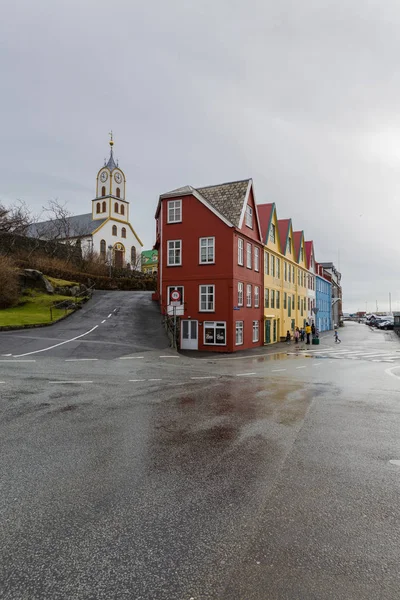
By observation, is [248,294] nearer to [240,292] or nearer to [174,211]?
[240,292]

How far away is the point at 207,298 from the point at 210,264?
2552 mm

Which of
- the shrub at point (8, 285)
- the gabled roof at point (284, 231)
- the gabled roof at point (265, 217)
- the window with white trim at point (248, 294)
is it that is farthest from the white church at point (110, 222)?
the window with white trim at point (248, 294)

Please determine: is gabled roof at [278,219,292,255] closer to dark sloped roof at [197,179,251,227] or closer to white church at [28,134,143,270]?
dark sloped roof at [197,179,251,227]

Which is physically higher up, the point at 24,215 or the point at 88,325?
the point at 24,215

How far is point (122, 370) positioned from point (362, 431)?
31.3 ft

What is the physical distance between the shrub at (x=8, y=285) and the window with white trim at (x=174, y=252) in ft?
42.5

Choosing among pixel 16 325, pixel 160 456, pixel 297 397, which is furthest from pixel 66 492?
pixel 16 325

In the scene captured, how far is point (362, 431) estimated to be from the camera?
7.22m

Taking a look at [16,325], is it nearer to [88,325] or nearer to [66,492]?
[88,325]

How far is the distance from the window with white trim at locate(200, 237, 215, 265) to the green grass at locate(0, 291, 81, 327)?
12.1 metres

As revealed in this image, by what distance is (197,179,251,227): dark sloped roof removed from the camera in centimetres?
3006

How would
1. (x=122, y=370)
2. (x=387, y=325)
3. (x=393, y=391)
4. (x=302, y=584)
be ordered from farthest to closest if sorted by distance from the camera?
(x=387, y=325) < (x=122, y=370) < (x=393, y=391) < (x=302, y=584)

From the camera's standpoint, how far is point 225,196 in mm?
31438

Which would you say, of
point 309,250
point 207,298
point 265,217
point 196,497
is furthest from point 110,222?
point 196,497
